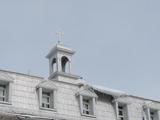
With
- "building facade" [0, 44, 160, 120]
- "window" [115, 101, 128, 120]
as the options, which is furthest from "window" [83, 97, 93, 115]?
"window" [115, 101, 128, 120]

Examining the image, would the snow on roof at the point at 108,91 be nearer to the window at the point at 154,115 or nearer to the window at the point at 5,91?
the window at the point at 154,115

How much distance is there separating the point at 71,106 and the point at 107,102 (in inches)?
169

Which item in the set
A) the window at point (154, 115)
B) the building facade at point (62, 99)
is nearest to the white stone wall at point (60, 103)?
the building facade at point (62, 99)

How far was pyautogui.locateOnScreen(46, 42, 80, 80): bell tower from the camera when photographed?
47938 mm

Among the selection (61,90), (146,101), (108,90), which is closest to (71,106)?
(61,90)

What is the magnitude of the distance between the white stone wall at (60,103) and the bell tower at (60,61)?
3518 mm

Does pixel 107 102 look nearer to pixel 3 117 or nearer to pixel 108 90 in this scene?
pixel 108 90

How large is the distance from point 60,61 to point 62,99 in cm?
655

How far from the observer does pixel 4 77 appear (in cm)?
4009

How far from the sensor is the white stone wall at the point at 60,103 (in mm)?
40062

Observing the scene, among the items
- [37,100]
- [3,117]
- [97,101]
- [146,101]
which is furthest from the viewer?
[146,101]

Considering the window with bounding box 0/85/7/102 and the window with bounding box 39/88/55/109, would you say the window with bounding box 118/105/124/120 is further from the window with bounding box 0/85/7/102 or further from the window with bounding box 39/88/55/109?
the window with bounding box 0/85/7/102

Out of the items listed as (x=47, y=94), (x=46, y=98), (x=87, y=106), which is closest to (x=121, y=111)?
(x=87, y=106)

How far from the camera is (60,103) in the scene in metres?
42.5
